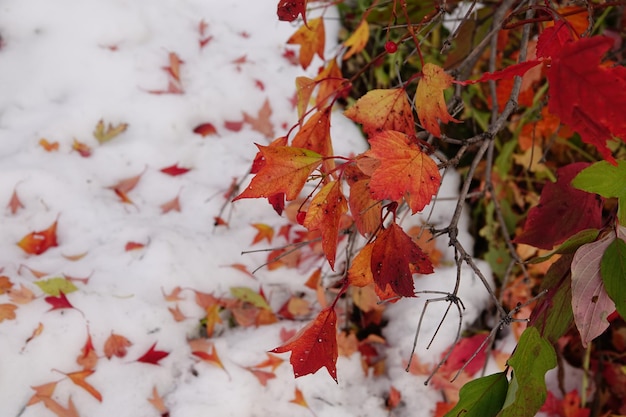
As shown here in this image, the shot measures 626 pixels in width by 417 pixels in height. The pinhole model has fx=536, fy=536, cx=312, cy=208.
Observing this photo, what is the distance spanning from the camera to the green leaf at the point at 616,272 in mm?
636

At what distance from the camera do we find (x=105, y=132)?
1436 mm

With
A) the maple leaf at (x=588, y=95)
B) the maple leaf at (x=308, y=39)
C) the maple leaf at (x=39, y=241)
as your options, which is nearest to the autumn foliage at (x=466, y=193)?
the maple leaf at (x=588, y=95)

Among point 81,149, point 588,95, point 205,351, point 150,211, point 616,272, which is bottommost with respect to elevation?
point 205,351

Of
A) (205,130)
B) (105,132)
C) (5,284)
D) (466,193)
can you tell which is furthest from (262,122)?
(466,193)

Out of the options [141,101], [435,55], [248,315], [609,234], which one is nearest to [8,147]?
[141,101]

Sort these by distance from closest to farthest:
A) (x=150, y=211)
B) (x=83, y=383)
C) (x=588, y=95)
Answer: (x=588, y=95), (x=83, y=383), (x=150, y=211)

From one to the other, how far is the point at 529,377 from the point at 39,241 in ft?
3.46

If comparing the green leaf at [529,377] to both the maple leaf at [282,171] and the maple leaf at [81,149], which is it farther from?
the maple leaf at [81,149]

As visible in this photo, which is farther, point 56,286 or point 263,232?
point 263,232

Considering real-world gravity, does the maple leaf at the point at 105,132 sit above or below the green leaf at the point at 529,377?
below

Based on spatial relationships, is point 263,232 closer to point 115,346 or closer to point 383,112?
point 115,346

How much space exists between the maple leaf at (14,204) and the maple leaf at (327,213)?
2.97ft

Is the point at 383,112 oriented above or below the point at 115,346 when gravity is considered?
above

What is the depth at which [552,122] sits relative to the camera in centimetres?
131
